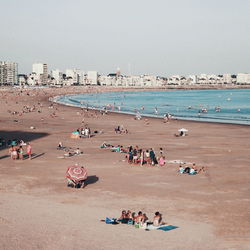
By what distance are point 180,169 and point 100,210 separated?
740cm

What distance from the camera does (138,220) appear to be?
13445 mm

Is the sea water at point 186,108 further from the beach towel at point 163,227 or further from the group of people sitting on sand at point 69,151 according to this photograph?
the beach towel at point 163,227

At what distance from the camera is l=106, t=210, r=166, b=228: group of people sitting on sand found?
43.8 ft

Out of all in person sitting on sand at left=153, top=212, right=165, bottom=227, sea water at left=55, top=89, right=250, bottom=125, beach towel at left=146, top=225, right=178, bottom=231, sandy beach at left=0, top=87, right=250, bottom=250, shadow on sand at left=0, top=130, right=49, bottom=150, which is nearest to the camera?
sandy beach at left=0, top=87, right=250, bottom=250

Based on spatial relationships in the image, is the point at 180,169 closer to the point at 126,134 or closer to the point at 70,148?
the point at 70,148

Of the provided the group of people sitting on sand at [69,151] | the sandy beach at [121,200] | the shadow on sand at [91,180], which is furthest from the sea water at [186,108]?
the shadow on sand at [91,180]

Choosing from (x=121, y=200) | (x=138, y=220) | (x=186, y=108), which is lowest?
(x=121, y=200)

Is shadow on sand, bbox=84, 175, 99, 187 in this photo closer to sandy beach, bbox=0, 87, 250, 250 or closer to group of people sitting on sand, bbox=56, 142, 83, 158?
sandy beach, bbox=0, 87, 250, 250

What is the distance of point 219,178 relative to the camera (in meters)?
20.2

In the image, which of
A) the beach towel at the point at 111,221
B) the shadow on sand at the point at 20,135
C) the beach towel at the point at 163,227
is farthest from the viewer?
the shadow on sand at the point at 20,135

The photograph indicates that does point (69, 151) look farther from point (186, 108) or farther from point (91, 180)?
point (186, 108)

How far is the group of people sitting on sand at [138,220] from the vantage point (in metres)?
13.4

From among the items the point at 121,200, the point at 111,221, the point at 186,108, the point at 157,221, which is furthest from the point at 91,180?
the point at 186,108

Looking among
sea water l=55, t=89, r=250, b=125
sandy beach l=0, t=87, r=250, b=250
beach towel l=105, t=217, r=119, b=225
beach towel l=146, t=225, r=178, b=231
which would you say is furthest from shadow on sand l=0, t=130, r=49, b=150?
sea water l=55, t=89, r=250, b=125
